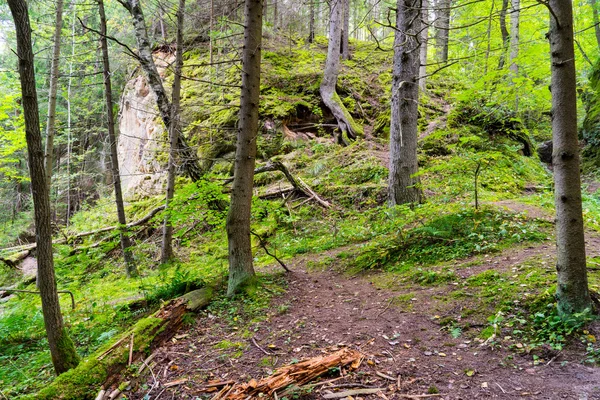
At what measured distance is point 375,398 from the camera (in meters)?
2.32

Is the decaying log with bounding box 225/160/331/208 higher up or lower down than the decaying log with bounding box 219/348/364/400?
higher up

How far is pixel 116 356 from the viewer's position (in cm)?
319

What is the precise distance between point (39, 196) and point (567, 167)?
4613 millimetres

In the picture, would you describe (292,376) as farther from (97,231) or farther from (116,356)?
(97,231)

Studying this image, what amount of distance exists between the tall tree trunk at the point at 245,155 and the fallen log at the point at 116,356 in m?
0.80

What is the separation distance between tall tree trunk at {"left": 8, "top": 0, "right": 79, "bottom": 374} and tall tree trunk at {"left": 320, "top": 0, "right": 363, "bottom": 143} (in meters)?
9.78

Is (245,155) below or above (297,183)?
above

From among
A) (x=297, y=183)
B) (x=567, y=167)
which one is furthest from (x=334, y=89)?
(x=567, y=167)

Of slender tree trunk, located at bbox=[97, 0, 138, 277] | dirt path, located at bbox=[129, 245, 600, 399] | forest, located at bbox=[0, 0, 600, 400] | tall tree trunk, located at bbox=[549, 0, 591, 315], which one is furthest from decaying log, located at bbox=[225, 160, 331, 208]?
tall tree trunk, located at bbox=[549, 0, 591, 315]

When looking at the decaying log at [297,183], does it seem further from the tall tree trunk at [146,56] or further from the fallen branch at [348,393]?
the fallen branch at [348,393]

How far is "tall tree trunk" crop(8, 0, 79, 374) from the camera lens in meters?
2.90

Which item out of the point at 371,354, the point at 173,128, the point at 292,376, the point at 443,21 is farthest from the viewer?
the point at 173,128

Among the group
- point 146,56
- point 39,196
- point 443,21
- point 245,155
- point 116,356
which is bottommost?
point 116,356

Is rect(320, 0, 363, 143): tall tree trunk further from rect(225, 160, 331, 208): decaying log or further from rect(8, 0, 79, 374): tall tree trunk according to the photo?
rect(8, 0, 79, 374): tall tree trunk
